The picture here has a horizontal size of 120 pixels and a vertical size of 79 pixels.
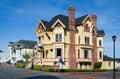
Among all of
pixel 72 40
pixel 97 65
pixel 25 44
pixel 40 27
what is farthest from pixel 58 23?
pixel 25 44

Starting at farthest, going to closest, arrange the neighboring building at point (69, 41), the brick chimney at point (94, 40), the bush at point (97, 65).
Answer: the brick chimney at point (94, 40)
the bush at point (97, 65)
the neighboring building at point (69, 41)

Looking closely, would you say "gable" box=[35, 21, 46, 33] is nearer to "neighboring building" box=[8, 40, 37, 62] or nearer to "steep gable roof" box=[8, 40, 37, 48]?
"neighboring building" box=[8, 40, 37, 62]

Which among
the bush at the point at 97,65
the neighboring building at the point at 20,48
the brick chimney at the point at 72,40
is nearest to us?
the brick chimney at the point at 72,40

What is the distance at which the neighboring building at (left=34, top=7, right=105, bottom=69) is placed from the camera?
53.7 m

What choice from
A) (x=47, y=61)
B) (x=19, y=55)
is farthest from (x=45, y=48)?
(x=19, y=55)

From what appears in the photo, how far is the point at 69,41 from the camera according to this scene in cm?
5525

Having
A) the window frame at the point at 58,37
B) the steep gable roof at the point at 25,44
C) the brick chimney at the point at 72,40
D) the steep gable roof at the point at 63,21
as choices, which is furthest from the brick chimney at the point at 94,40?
the steep gable roof at the point at 25,44

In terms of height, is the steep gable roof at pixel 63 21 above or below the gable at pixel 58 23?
above

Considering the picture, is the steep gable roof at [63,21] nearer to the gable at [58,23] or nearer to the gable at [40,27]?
the gable at [40,27]

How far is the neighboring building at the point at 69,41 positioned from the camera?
53656 mm

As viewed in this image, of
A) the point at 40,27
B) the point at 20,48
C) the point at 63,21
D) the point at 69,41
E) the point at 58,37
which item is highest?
the point at 63,21

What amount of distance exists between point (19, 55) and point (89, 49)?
120 feet

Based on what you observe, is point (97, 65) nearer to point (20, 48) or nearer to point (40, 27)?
point (40, 27)

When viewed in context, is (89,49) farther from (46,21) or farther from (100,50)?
(46,21)
